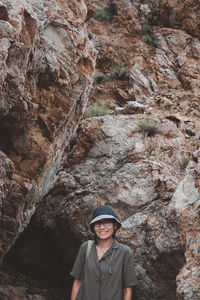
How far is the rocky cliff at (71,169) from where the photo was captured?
4.03 meters

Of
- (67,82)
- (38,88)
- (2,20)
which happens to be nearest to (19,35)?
(2,20)

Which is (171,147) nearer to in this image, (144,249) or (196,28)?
(144,249)

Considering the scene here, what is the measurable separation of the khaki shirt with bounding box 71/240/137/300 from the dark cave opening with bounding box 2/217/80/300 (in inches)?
130

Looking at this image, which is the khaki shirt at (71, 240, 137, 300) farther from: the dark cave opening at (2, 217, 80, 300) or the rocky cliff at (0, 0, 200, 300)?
the dark cave opening at (2, 217, 80, 300)

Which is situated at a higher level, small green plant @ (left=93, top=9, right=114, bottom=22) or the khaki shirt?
small green plant @ (left=93, top=9, right=114, bottom=22)

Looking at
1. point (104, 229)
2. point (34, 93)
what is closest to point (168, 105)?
point (34, 93)

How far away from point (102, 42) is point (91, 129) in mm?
8275

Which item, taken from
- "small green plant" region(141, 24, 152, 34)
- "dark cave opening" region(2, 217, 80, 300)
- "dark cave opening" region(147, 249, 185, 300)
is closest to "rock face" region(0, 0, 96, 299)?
"dark cave opening" region(2, 217, 80, 300)

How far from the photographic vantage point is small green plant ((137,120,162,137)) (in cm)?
754

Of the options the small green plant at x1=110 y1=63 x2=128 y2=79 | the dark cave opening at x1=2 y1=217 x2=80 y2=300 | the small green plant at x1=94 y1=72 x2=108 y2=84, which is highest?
the small green plant at x1=110 y1=63 x2=128 y2=79

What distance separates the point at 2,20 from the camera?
376cm

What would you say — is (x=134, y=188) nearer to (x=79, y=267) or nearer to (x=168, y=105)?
(x=79, y=267)

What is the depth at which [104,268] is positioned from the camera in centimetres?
294

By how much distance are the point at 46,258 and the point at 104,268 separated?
457cm
